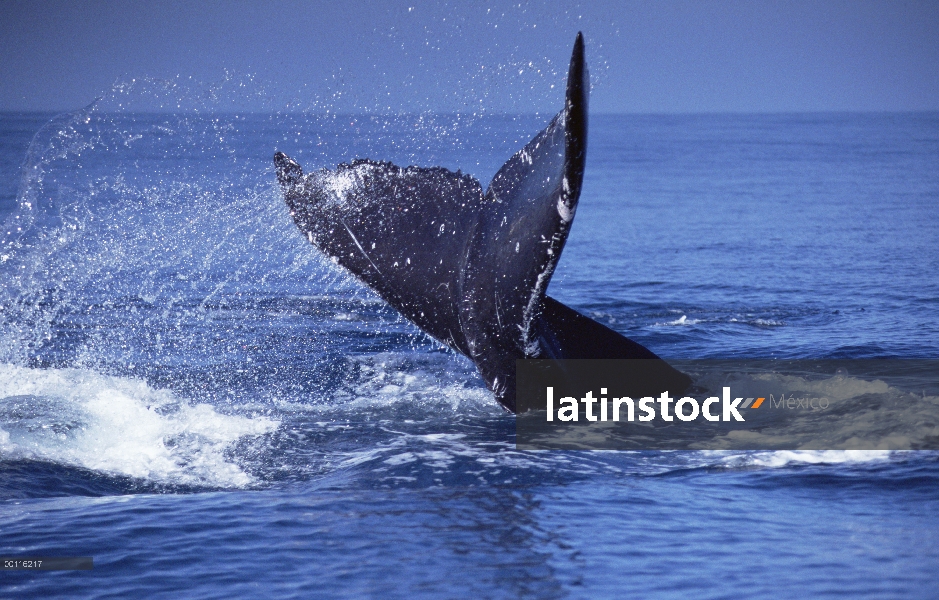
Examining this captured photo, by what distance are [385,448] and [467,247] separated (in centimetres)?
140

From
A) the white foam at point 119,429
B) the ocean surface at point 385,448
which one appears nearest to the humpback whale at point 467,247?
the ocean surface at point 385,448

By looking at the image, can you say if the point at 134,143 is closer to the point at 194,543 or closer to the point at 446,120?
the point at 446,120

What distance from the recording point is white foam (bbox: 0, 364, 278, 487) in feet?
17.4

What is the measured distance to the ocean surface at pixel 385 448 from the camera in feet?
12.7

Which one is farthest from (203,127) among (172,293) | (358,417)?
(358,417)

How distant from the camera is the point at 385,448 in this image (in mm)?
5508

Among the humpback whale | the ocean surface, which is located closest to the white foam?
the ocean surface

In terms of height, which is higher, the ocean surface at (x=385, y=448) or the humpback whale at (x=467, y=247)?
→ the humpback whale at (x=467, y=247)

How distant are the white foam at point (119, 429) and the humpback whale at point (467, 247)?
1.34 meters

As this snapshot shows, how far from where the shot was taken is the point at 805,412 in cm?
580

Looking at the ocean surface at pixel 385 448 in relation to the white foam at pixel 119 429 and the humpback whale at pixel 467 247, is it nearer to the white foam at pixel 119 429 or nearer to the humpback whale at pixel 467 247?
the white foam at pixel 119 429

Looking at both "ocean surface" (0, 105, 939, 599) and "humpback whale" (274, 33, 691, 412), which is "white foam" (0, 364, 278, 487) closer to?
"ocean surface" (0, 105, 939, 599)

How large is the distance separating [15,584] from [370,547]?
139 cm

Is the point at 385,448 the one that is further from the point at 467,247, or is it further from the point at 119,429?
the point at 119,429
